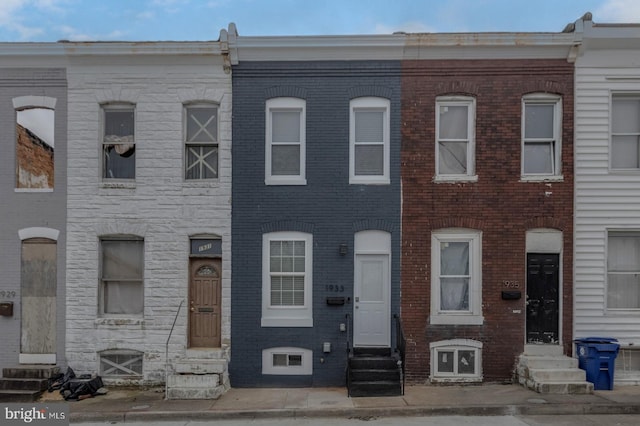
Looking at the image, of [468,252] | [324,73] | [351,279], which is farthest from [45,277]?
[468,252]

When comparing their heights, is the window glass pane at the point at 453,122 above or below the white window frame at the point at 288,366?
above

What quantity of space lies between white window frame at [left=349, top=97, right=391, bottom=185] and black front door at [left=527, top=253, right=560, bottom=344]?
3.63m

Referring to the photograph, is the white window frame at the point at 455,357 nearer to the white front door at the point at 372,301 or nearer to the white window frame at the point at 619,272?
the white front door at the point at 372,301

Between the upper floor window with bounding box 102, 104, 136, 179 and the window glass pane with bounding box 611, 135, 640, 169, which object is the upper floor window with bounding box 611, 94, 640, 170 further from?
the upper floor window with bounding box 102, 104, 136, 179

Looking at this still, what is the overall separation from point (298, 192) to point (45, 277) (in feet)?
19.1

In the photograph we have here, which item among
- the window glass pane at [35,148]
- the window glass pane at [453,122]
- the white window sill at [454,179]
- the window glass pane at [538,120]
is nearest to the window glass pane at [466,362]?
the white window sill at [454,179]

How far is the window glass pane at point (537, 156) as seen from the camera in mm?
10695

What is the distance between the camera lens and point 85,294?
1067 centimetres

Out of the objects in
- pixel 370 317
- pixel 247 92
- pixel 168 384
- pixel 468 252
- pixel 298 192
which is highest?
pixel 247 92

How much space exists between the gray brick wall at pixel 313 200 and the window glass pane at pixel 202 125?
1.77 ft

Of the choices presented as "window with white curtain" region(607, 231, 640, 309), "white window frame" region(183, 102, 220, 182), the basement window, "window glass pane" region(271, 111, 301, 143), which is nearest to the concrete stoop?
"window with white curtain" region(607, 231, 640, 309)

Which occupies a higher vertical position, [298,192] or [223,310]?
[298,192]

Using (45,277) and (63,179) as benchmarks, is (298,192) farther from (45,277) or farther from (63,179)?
(45,277)

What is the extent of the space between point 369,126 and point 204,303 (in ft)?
17.2
